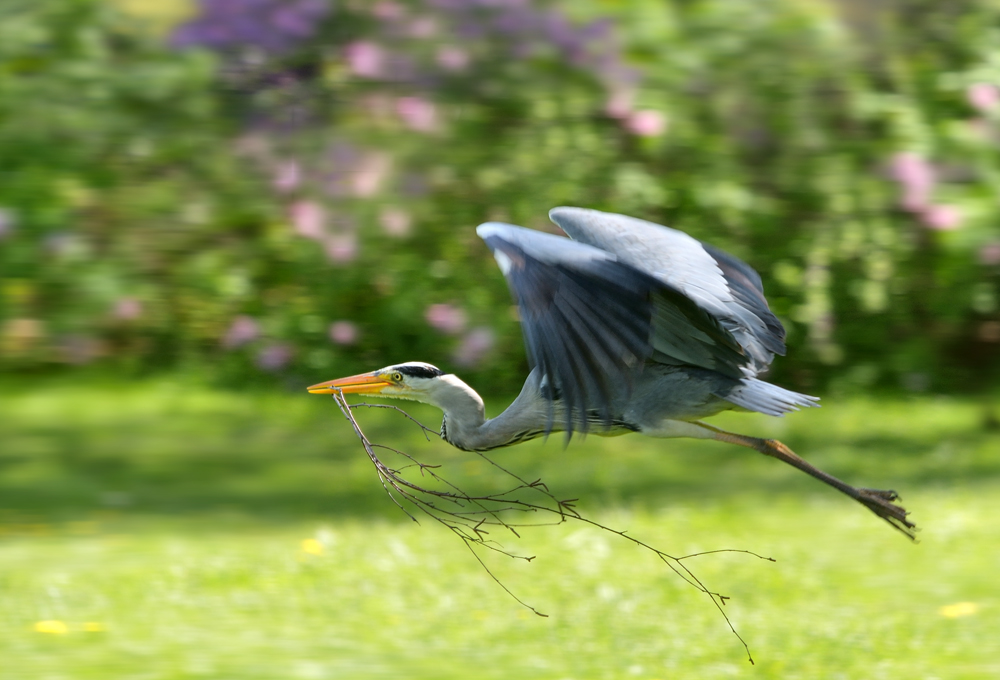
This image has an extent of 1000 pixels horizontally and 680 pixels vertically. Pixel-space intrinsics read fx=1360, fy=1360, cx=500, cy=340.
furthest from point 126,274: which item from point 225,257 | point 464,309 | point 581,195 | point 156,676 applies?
point 156,676

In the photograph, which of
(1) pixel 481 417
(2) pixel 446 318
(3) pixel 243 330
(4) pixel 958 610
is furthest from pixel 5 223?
(1) pixel 481 417

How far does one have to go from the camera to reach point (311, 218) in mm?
7801

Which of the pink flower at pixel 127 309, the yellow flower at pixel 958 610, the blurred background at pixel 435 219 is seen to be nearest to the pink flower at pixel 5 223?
the blurred background at pixel 435 219

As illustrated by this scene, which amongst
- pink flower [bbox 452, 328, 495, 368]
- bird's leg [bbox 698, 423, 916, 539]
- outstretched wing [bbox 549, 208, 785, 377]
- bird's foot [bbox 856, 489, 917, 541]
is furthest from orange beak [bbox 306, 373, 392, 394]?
pink flower [bbox 452, 328, 495, 368]

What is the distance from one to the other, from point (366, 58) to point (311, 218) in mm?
958

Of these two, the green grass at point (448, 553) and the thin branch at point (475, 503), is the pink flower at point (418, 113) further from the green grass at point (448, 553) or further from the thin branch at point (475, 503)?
the thin branch at point (475, 503)

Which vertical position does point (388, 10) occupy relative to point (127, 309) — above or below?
above

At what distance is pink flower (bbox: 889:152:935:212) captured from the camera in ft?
24.3

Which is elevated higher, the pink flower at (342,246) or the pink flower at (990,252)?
the pink flower at (342,246)

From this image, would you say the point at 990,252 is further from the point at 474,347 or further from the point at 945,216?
the point at 474,347

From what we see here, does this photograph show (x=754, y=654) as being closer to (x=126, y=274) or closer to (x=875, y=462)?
(x=875, y=462)

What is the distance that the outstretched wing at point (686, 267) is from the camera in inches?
101

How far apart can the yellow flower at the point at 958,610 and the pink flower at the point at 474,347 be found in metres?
3.12

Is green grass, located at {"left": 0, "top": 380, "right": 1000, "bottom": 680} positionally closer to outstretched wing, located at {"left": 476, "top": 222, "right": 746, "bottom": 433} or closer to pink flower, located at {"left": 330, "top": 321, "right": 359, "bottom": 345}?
pink flower, located at {"left": 330, "top": 321, "right": 359, "bottom": 345}
